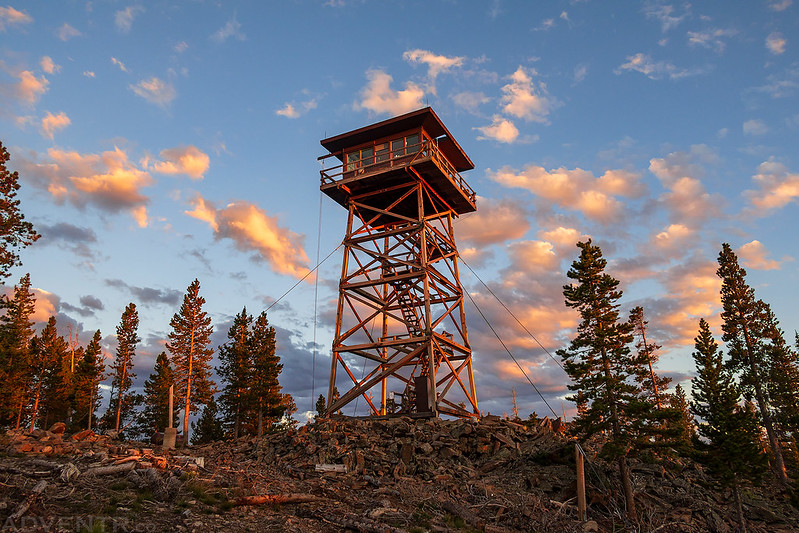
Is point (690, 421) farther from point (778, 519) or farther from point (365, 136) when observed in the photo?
point (365, 136)

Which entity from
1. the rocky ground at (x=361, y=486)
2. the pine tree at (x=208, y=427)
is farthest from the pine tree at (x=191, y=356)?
the rocky ground at (x=361, y=486)

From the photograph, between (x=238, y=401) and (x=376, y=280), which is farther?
(x=238, y=401)

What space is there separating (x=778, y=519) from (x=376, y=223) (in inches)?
925

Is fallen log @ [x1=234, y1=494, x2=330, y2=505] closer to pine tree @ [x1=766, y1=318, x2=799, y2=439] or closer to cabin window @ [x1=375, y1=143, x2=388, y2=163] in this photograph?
cabin window @ [x1=375, y1=143, x2=388, y2=163]

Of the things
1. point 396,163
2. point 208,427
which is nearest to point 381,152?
point 396,163

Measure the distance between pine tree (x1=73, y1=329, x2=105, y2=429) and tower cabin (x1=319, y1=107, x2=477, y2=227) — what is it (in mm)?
45530

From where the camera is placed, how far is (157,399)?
183 ft

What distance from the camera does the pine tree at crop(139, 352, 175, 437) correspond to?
180 ft

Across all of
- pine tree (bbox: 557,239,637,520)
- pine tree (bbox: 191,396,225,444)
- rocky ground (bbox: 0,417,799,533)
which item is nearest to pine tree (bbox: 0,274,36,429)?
pine tree (bbox: 191,396,225,444)

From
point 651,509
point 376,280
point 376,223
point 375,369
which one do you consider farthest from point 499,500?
point 376,223

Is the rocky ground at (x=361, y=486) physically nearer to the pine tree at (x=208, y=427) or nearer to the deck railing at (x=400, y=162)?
the deck railing at (x=400, y=162)

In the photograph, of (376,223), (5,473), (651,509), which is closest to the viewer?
(5,473)

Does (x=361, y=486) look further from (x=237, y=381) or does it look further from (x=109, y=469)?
(x=237, y=381)

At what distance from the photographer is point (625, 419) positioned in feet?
64.6
